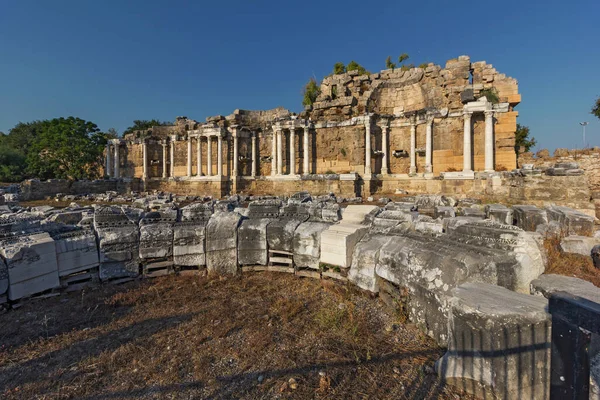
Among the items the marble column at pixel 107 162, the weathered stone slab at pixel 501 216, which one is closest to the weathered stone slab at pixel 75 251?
the weathered stone slab at pixel 501 216

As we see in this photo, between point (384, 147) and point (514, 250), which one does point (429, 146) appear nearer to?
point (384, 147)

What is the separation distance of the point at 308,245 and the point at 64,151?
2912 centimetres

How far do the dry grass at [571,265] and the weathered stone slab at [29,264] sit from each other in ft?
23.0

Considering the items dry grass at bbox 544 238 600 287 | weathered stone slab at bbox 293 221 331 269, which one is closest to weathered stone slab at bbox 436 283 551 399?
dry grass at bbox 544 238 600 287

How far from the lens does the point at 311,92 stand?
846 inches

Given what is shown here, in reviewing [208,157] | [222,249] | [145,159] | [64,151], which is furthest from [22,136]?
[222,249]

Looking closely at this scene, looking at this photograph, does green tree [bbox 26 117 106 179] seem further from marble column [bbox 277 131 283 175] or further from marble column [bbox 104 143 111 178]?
marble column [bbox 277 131 283 175]

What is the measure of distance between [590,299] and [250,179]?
62.0 ft

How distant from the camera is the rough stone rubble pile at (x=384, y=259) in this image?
2.04m

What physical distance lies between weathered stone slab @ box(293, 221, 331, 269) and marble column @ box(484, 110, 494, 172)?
1236 cm

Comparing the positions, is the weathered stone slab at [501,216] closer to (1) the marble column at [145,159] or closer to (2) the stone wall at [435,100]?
(2) the stone wall at [435,100]

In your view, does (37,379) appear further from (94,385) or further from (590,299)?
(590,299)

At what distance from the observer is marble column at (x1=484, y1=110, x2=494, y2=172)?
42.5 feet

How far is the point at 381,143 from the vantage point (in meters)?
16.7
